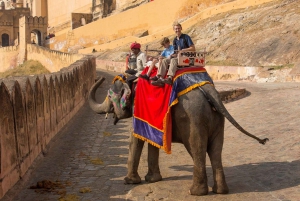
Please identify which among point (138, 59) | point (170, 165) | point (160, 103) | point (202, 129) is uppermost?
point (138, 59)

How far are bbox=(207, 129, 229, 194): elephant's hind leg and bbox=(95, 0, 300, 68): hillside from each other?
16.0 meters

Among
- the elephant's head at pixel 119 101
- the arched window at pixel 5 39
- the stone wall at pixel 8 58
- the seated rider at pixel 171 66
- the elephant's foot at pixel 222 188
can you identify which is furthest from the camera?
the arched window at pixel 5 39

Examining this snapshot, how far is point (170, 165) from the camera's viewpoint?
8.66 meters

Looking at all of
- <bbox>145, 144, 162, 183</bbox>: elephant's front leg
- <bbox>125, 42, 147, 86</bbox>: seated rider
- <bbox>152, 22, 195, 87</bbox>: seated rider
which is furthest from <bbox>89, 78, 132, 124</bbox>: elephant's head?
<bbox>152, 22, 195, 87</bbox>: seated rider

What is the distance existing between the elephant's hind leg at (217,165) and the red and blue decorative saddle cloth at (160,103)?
0.64 meters

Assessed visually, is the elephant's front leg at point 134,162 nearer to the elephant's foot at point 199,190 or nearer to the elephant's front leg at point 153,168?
the elephant's front leg at point 153,168

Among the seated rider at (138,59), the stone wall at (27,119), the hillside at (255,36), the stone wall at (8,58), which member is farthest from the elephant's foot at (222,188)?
the stone wall at (8,58)

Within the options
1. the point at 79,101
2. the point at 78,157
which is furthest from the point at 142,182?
the point at 79,101

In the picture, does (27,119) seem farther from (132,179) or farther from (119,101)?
(132,179)

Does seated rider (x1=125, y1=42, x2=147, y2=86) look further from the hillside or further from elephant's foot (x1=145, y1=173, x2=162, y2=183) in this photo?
the hillside

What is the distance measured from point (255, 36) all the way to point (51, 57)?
21402 mm

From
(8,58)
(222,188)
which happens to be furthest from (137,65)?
(8,58)

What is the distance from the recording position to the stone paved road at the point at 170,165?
22.7 feet

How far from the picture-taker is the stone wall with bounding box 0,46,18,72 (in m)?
59.0
